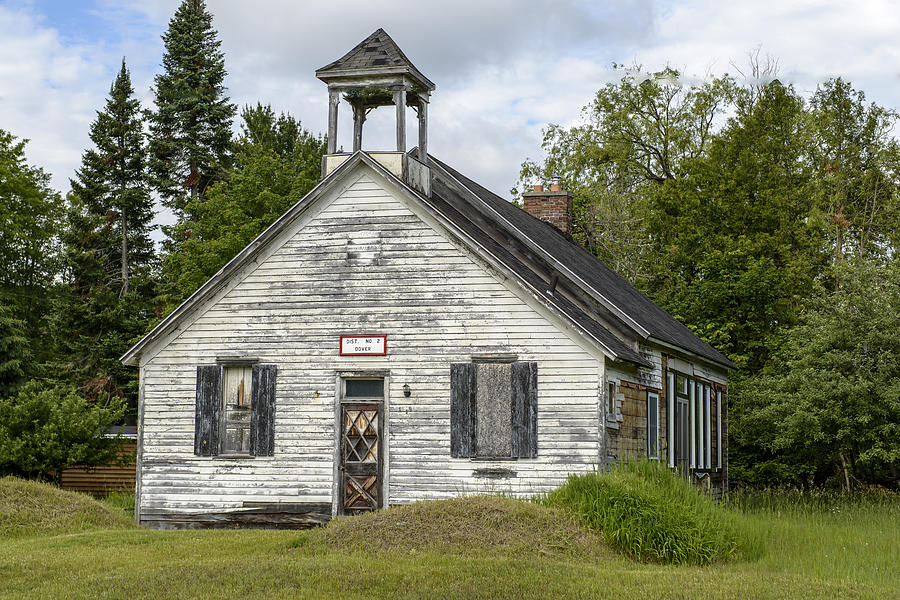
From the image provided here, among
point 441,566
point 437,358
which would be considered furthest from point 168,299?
point 441,566

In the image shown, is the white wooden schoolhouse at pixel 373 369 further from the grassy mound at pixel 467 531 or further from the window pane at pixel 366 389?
the grassy mound at pixel 467 531

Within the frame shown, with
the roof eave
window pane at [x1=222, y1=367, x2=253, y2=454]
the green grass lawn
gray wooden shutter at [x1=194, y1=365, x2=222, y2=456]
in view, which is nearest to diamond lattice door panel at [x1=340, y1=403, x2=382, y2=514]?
window pane at [x1=222, y1=367, x2=253, y2=454]

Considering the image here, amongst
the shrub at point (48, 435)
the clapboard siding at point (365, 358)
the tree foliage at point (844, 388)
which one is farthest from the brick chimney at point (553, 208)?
the shrub at point (48, 435)

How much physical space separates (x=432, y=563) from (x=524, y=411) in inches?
211

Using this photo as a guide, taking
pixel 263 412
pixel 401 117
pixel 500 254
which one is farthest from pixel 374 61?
pixel 263 412

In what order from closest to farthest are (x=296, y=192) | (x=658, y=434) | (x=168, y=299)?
(x=658, y=434) → (x=296, y=192) → (x=168, y=299)

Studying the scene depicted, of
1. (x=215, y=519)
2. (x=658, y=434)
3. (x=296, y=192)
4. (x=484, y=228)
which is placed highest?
(x=296, y=192)

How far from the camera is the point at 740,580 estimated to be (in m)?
11.8

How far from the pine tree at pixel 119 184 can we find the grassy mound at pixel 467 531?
3115 centimetres

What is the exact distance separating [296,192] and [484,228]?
56.5ft

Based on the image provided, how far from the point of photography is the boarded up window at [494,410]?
56.7ft

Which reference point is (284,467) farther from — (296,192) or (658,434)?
(296,192)

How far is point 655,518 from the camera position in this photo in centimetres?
1384

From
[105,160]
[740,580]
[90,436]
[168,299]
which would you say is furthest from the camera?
[105,160]
